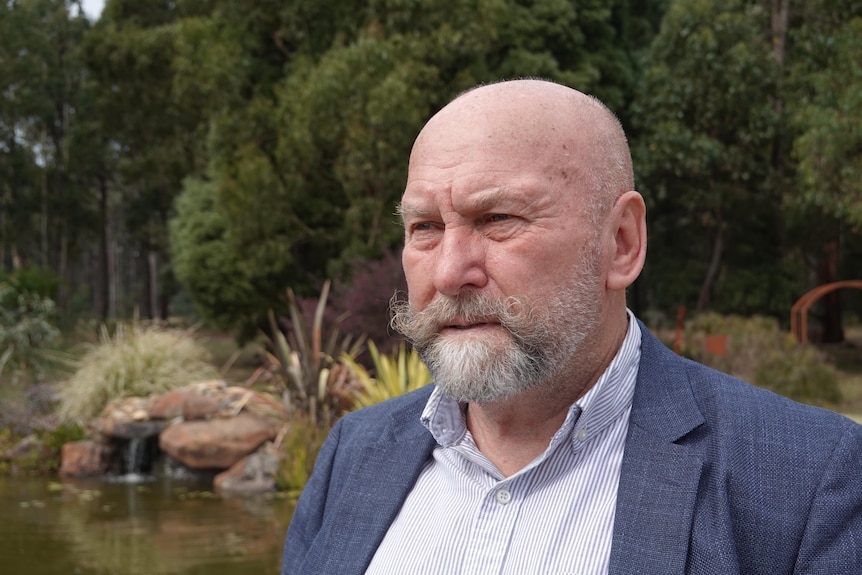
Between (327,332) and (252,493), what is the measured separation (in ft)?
9.97

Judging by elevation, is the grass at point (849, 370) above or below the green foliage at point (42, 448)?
below

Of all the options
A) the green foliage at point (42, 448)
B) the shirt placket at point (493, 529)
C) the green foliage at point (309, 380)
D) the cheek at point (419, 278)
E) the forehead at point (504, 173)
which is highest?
the forehead at point (504, 173)

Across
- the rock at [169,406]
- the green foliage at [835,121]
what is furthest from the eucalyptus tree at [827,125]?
the rock at [169,406]

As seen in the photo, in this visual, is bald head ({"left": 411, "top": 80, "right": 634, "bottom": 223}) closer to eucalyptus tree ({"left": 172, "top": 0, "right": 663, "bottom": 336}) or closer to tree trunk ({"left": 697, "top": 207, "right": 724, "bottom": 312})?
eucalyptus tree ({"left": 172, "top": 0, "right": 663, "bottom": 336})

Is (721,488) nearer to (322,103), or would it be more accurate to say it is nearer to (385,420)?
(385,420)

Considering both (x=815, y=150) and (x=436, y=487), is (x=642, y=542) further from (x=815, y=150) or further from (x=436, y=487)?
(x=815, y=150)

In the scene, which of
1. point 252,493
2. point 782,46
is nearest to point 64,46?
point 782,46

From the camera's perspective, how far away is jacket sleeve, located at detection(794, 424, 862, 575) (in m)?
1.49

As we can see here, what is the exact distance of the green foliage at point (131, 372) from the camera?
11.7m

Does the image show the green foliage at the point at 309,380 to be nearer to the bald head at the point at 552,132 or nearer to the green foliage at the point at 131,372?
the green foliage at the point at 131,372

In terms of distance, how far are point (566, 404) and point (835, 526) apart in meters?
0.49

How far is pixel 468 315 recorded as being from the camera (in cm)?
172

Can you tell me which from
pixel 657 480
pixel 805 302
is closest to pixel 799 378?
pixel 805 302

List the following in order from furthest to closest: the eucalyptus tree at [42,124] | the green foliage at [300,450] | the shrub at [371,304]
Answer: the eucalyptus tree at [42,124]
the shrub at [371,304]
the green foliage at [300,450]
